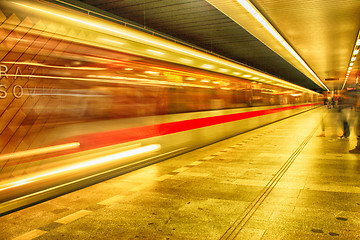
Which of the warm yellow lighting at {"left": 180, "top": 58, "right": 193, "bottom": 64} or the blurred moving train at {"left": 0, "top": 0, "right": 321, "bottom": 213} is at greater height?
the warm yellow lighting at {"left": 180, "top": 58, "right": 193, "bottom": 64}

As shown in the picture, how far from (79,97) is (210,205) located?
8.70ft

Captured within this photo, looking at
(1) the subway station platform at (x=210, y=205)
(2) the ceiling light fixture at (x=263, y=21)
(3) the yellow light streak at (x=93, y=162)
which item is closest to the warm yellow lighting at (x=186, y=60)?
(2) the ceiling light fixture at (x=263, y=21)

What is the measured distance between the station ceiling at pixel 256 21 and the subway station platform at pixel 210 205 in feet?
15.7

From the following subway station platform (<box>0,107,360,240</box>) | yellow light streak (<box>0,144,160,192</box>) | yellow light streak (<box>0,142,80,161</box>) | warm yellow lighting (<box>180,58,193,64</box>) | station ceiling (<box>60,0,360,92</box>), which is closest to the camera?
subway station platform (<box>0,107,360,240</box>)

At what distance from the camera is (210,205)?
14.8 feet

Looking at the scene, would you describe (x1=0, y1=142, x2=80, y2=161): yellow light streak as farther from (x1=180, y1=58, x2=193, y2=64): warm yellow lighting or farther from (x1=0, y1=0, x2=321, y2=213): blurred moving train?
(x1=180, y1=58, x2=193, y2=64): warm yellow lighting

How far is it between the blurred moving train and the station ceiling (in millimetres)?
3306

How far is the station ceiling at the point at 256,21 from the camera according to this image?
29.5ft

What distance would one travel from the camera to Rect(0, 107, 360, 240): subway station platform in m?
3.60

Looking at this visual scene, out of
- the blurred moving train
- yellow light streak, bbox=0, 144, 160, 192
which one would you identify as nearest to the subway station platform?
the blurred moving train

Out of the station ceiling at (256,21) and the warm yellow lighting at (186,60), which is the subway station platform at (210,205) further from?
the station ceiling at (256,21)

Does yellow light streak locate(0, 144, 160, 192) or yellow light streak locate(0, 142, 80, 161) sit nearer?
yellow light streak locate(0, 142, 80, 161)

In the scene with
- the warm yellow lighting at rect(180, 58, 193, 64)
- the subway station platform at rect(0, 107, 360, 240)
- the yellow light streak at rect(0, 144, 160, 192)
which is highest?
the warm yellow lighting at rect(180, 58, 193, 64)

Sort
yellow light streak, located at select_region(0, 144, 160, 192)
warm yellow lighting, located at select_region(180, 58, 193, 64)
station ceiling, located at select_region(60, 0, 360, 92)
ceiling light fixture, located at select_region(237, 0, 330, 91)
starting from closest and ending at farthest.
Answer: yellow light streak, located at select_region(0, 144, 160, 192), warm yellow lighting, located at select_region(180, 58, 193, 64), ceiling light fixture, located at select_region(237, 0, 330, 91), station ceiling, located at select_region(60, 0, 360, 92)
